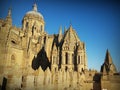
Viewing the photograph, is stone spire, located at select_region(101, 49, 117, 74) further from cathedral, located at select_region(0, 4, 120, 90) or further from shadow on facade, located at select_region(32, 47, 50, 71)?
shadow on facade, located at select_region(32, 47, 50, 71)

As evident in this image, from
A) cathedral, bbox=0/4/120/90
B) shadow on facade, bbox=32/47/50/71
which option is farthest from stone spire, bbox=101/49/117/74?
shadow on facade, bbox=32/47/50/71

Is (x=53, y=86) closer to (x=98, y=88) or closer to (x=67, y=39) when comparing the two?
(x=98, y=88)

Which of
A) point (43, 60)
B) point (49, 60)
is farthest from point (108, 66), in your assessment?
point (43, 60)

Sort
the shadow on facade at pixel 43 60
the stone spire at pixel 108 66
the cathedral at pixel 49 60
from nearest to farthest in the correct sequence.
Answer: the cathedral at pixel 49 60, the stone spire at pixel 108 66, the shadow on facade at pixel 43 60

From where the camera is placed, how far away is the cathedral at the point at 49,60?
25.6 meters

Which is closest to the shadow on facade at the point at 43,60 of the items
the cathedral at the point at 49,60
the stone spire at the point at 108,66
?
the cathedral at the point at 49,60

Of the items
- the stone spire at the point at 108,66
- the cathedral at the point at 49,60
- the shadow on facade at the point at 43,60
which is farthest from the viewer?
the shadow on facade at the point at 43,60

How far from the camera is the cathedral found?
25.6 m

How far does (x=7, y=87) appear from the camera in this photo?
13.4 m

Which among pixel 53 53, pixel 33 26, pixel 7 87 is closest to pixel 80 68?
pixel 53 53

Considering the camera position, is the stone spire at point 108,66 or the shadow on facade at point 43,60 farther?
the shadow on facade at point 43,60

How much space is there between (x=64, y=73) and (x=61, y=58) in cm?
1031

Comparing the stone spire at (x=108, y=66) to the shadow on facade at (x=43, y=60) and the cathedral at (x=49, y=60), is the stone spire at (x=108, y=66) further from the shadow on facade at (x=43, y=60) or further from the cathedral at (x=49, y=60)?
the shadow on facade at (x=43, y=60)

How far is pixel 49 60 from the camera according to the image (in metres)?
47.2
